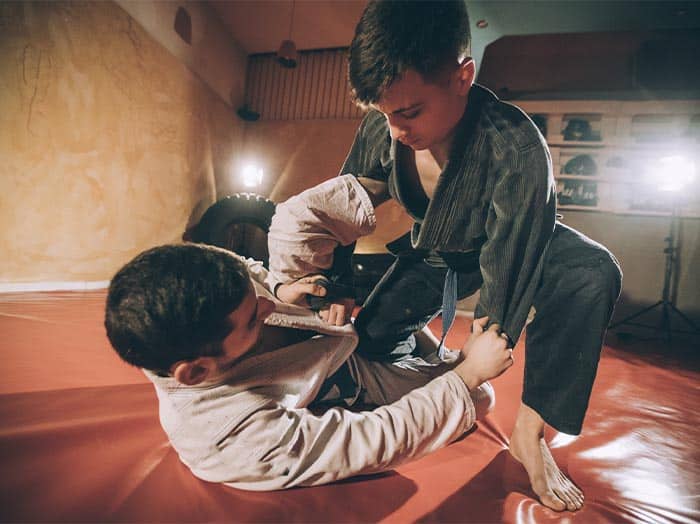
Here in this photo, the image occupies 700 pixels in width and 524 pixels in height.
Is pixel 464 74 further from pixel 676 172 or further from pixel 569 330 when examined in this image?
pixel 676 172

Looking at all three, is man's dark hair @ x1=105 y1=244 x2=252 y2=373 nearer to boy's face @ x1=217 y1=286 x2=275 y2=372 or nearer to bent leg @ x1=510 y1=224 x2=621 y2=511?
boy's face @ x1=217 y1=286 x2=275 y2=372

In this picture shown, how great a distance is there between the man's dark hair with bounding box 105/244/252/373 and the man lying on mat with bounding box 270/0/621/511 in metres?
0.31

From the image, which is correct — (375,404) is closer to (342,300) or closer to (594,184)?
(342,300)

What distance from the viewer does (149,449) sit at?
2.70ft

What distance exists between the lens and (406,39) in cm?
72

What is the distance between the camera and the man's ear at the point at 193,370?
2.03 ft

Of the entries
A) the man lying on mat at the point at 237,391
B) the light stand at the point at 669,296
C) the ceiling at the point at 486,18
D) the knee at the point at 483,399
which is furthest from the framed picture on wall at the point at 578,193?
the man lying on mat at the point at 237,391

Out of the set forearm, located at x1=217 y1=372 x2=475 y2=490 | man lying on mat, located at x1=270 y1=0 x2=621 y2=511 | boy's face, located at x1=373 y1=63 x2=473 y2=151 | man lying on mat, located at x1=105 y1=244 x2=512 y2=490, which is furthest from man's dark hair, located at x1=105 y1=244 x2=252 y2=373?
boy's face, located at x1=373 y1=63 x2=473 y2=151

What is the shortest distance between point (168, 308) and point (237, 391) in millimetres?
222

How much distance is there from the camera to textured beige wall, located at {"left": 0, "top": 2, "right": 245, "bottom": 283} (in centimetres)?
234

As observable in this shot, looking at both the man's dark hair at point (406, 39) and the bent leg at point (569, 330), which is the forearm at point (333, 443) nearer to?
the bent leg at point (569, 330)

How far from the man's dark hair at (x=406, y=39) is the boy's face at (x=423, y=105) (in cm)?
2

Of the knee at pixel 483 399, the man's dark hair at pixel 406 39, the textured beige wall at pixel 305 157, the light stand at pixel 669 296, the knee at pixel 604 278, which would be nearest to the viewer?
the man's dark hair at pixel 406 39

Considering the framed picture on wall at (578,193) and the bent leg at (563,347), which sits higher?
the framed picture on wall at (578,193)
